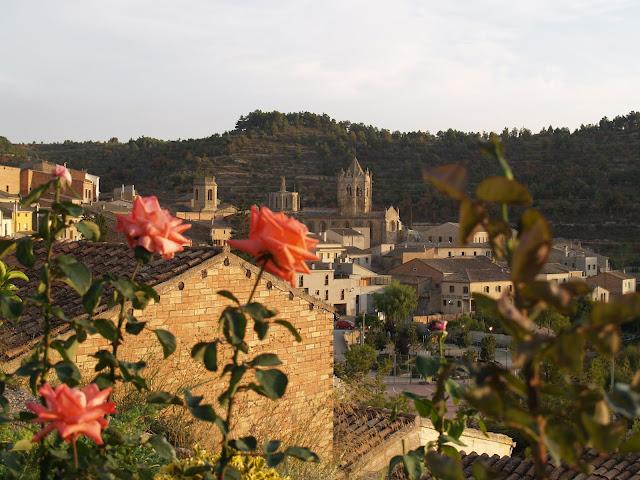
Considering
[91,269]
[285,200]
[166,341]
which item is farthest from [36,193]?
[285,200]

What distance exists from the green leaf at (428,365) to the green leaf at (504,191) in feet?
3.29

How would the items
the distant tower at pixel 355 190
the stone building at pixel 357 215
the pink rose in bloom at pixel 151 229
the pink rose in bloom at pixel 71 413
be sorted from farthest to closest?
the distant tower at pixel 355 190, the stone building at pixel 357 215, the pink rose in bloom at pixel 151 229, the pink rose in bloom at pixel 71 413

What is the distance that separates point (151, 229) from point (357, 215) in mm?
70221

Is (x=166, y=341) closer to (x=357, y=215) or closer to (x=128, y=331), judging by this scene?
(x=128, y=331)

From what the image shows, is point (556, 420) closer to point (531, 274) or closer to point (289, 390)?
point (531, 274)

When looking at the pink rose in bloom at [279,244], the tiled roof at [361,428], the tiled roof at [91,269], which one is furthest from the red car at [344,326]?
the pink rose in bloom at [279,244]

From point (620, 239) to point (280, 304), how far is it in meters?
65.7

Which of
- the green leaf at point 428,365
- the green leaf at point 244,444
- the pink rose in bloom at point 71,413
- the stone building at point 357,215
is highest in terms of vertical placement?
the green leaf at point 428,365

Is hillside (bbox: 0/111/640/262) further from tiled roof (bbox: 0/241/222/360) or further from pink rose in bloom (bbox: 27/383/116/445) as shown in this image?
pink rose in bloom (bbox: 27/383/116/445)

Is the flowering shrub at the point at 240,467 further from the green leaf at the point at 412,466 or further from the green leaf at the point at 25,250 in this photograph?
the green leaf at the point at 25,250

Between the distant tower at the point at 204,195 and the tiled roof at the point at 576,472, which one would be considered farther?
the distant tower at the point at 204,195

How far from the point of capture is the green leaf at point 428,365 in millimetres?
2168

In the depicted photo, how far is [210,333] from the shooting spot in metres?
7.61

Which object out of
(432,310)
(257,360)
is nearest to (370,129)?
(432,310)
